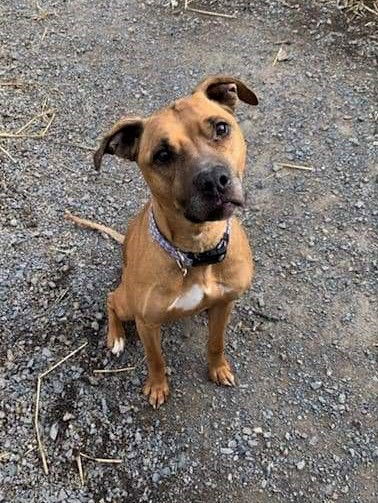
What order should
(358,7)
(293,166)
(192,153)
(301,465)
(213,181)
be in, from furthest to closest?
(358,7) → (293,166) → (301,465) → (192,153) → (213,181)

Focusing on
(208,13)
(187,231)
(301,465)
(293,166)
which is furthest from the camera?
(208,13)

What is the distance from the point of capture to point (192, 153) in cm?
315

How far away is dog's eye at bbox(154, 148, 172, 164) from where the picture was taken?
3.22m

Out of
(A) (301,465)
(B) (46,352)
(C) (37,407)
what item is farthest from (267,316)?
(C) (37,407)

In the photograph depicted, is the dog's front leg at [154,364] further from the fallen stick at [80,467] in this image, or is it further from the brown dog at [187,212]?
the fallen stick at [80,467]

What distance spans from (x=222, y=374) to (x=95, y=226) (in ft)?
4.80

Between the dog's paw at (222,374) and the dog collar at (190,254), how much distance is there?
38.1 inches

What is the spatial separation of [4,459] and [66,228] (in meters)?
1.73

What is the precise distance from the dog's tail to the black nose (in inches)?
73.6

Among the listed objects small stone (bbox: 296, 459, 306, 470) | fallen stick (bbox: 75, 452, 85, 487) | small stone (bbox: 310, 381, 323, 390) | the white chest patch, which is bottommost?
fallen stick (bbox: 75, 452, 85, 487)

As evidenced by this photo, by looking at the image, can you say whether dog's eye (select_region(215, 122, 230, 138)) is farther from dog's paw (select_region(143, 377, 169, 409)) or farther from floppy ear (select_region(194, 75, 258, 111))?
dog's paw (select_region(143, 377, 169, 409))

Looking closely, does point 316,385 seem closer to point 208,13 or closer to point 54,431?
point 54,431

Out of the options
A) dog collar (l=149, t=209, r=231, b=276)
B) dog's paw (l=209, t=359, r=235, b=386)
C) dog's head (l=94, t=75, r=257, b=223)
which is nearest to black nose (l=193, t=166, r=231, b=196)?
dog's head (l=94, t=75, r=257, b=223)

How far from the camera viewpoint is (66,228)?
202 inches
